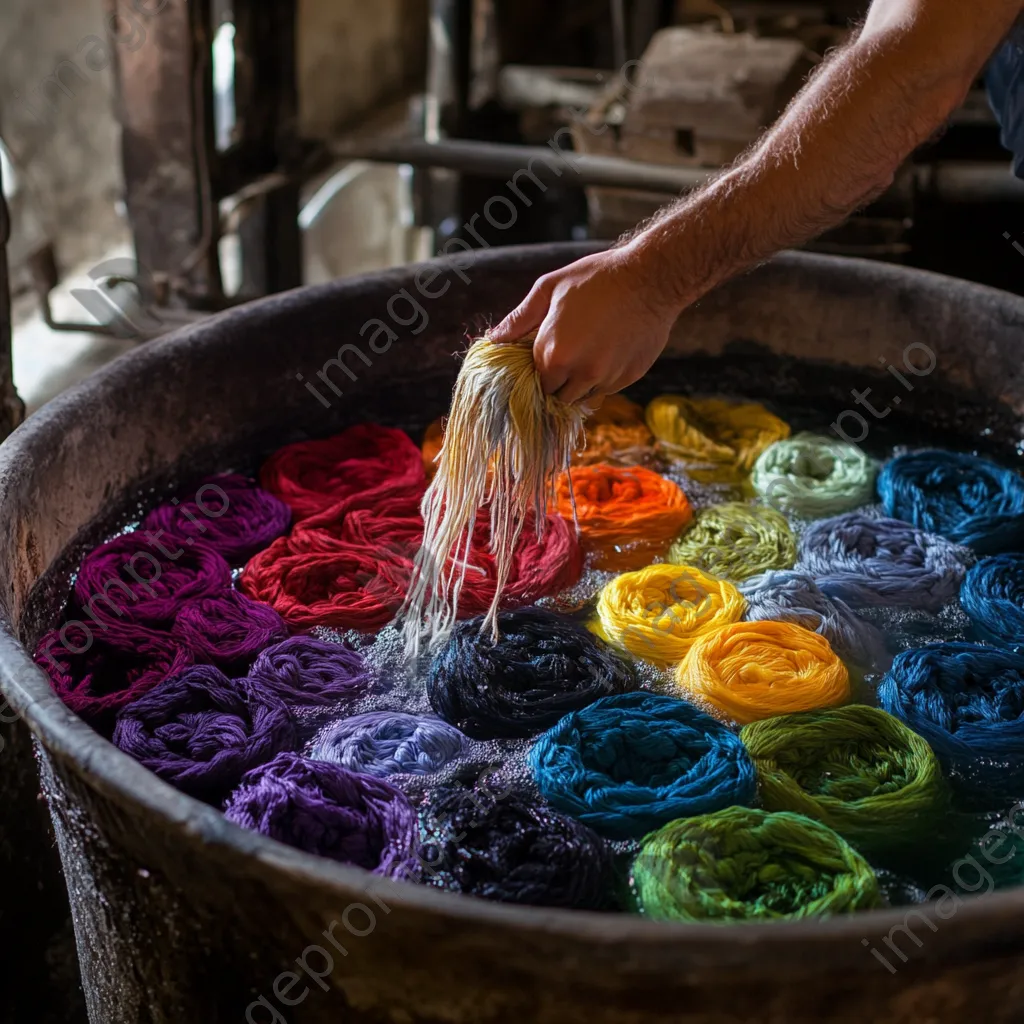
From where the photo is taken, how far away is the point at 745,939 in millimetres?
1013

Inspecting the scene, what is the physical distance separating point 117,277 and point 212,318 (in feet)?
2.50

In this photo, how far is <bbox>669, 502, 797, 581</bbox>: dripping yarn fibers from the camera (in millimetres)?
2061

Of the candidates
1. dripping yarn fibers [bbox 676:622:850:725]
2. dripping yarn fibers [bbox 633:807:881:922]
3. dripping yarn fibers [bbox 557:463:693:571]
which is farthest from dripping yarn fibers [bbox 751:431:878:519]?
dripping yarn fibers [bbox 633:807:881:922]

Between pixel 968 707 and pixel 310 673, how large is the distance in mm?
948

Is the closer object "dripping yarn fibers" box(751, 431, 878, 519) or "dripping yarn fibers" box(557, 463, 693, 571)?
"dripping yarn fibers" box(557, 463, 693, 571)

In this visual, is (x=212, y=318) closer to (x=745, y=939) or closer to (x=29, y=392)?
(x=745, y=939)

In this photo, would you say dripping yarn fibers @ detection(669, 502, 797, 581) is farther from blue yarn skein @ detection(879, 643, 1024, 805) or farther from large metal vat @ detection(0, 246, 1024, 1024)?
large metal vat @ detection(0, 246, 1024, 1024)

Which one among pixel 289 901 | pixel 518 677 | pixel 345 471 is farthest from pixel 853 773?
pixel 345 471

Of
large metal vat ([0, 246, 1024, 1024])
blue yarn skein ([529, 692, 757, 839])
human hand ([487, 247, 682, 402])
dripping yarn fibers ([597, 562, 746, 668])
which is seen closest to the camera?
large metal vat ([0, 246, 1024, 1024])

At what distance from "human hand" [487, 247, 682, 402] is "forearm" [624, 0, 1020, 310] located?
2 cm

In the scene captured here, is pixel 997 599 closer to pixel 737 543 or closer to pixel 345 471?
pixel 737 543

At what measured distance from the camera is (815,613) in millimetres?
1910

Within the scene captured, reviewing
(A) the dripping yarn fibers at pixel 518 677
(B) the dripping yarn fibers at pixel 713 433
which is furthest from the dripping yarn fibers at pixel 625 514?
(A) the dripping yarn fibers at pixel 518 677

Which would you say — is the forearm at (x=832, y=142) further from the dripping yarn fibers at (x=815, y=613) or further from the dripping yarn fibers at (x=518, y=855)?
the dripping yarn fibers at (x=518, y=855)
